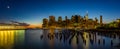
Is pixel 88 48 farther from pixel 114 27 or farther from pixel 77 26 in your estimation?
pixel 77 26

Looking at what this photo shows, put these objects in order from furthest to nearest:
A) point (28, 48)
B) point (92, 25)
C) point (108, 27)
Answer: point (92, 25) < point (108, 27) < point (28, 48)

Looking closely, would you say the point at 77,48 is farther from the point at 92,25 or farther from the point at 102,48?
the point at 92,25

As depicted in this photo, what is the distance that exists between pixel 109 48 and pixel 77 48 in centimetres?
688

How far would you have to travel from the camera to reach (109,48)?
47500 millimetres

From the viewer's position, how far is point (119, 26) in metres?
115

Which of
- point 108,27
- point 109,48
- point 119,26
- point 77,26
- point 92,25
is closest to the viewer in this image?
point 109,48

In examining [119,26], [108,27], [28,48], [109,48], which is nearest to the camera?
[109,48]

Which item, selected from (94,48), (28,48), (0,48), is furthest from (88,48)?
(0,48)

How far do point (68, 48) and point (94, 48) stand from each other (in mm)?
5580

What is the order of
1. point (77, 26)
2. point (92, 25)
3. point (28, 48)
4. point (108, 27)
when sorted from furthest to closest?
point (77, 26) → point (92, 25) → point (108, 27) → point (28, 48)

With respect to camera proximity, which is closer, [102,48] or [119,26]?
[102,48]

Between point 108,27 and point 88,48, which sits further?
point 108,27

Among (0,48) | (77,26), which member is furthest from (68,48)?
(77,26)

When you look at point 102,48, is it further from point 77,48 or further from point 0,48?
point 0,48
